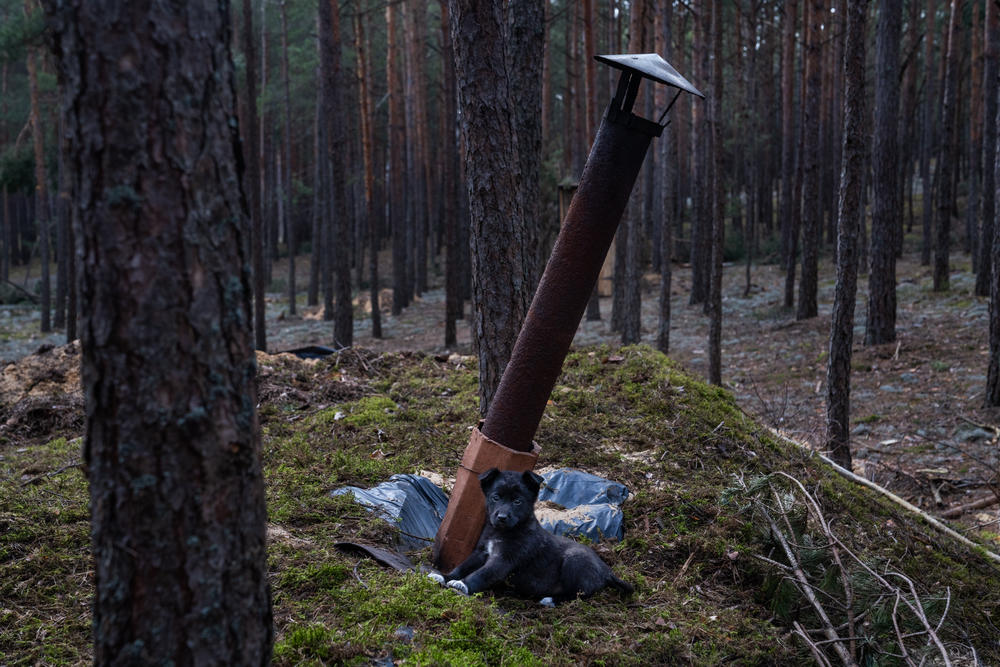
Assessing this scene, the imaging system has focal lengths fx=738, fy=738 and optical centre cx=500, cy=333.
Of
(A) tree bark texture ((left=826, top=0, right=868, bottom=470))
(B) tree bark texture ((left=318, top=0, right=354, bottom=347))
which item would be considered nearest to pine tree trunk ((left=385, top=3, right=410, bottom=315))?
(B) tree bark texture ((left=318, top=0, right=354, bottom=347))

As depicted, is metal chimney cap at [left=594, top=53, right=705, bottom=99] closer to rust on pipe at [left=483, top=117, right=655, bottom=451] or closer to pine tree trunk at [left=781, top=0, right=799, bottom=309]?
rust on pipe at [left=483, top=117, right=655, bottom=451]

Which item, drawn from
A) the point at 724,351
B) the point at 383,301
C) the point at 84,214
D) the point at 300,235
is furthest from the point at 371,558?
the point at 300,235

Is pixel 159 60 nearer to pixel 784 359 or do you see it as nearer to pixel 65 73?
pixel 65 73

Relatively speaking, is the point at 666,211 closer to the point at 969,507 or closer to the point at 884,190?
the point at 884,190

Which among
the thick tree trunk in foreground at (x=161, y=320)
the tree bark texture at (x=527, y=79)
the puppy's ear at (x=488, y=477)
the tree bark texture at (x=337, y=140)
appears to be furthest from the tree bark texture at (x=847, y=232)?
the tree bark texture at (x=337, y=140)

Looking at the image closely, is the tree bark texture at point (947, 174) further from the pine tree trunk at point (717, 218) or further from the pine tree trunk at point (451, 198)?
the pine tree trunk at point (451, 198)

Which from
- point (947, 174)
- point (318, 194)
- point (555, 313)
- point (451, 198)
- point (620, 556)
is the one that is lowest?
point (620, 556)

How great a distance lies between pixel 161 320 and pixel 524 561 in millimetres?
2496

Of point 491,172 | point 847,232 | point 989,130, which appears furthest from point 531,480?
point 989,130

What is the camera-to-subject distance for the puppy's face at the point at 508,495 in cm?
376

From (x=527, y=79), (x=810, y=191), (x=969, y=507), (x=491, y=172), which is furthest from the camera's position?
(x=810, y=191)

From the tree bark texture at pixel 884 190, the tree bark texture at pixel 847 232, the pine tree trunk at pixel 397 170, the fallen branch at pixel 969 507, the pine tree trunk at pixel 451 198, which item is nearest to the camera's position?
the tree bark texture at pixel 847 232

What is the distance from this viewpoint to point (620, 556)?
4.42 metres

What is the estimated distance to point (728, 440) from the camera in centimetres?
623
